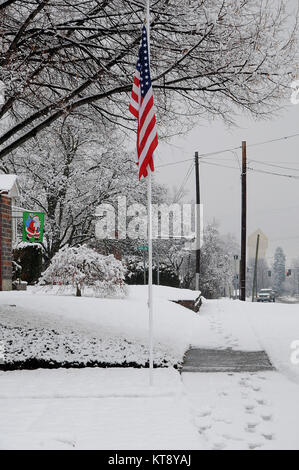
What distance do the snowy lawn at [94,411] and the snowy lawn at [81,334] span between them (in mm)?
436

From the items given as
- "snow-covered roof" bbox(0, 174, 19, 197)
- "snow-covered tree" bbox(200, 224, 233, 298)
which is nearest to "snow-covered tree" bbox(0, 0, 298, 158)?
"snow-covered roof" bbox(0, 174, 19, 197)

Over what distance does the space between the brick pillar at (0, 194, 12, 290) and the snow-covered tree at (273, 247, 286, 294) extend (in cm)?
11356

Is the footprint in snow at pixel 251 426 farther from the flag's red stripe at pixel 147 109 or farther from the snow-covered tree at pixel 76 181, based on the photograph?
the snow-covered tree at pixel 76 181

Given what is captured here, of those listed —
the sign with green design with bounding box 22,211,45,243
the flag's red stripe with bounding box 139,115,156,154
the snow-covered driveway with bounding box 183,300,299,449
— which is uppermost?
the flag's red stripe with bounding box 139,115,156,154

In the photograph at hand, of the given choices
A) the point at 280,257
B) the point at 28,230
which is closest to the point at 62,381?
the point at 28,230

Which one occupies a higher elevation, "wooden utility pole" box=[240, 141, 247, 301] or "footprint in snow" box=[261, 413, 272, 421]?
"wooden utility pole" box=[240, 141, 247, 301]

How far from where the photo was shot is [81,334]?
9.20m

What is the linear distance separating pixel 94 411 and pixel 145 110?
4.03m

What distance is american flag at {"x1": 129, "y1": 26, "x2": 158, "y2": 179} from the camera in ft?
22.6

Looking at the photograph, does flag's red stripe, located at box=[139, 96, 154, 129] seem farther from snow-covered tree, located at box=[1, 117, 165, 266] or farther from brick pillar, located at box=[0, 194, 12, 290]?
snow-covered tree, located at box=[1, 117, 165, 266]

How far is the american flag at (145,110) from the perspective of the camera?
22.6 ft

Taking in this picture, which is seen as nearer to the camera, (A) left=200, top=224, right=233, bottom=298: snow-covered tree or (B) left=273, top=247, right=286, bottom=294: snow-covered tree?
(A) left=200, top=224, right=233, bottom=298: snow-covered tree

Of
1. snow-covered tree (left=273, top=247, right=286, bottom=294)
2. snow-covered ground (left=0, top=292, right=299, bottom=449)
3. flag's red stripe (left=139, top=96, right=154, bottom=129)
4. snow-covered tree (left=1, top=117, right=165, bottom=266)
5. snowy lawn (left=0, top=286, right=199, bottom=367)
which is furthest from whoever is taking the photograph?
snow-covered tree (left=273, top=247, right=286, bottom=294)

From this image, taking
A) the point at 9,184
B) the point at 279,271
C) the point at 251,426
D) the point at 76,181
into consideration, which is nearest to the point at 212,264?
the point at 76,181
